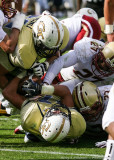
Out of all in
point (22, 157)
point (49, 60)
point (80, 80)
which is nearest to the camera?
point (22, 157)

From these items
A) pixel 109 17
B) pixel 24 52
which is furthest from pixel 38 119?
pixel 109 17

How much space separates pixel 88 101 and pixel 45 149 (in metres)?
0.64

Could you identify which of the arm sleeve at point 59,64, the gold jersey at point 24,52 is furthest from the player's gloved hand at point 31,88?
the arm sleeve at point 59,64

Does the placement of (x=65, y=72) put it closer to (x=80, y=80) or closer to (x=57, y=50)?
(x=80, y=80)

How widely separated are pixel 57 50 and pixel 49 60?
16cm

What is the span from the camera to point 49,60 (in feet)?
15.6

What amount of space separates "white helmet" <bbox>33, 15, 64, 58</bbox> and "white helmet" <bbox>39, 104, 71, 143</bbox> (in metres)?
0.61

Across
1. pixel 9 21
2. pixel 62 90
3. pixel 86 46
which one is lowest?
pixel 62 90

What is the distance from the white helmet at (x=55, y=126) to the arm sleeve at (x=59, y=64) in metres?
0.52

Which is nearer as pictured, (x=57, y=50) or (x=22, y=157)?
(x=22, y=157)

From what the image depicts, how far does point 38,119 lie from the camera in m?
4.41

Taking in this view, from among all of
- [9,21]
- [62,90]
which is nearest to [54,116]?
[62,90]

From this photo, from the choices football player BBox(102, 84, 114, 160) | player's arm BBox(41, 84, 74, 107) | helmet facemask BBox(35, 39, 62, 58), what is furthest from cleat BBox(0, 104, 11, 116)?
football player BBox(102, 84, 114, 160)

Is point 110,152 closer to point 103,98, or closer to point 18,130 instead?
point 103,98
